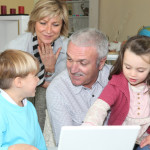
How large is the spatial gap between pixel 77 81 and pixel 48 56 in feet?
2.16

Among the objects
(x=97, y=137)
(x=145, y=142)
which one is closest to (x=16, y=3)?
(x=145, y=142)

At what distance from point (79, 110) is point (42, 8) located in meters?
0.78

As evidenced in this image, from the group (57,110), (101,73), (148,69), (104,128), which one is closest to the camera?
(104,128)

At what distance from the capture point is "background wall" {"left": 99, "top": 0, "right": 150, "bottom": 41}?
457cm

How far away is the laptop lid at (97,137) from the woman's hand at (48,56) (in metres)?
1.28

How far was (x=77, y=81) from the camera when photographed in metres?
1.48

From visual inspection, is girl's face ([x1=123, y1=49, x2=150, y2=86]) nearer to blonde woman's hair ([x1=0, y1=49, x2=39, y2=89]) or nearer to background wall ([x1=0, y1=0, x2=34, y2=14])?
blonde woman's hair ([x1=0, y1=49, x2=39, y2=89])

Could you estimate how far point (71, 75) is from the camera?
1475 mm

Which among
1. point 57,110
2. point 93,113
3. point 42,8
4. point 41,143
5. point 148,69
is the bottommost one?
point 41,143

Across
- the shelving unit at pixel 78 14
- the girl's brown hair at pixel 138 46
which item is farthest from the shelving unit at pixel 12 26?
the shelving unit at pixel 78 14

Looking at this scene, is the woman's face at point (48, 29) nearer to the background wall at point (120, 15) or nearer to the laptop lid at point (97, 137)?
the laptop lid at point (97, 137)

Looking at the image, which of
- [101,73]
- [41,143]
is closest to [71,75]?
[101,73]

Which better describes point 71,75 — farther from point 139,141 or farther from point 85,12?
point 85,12

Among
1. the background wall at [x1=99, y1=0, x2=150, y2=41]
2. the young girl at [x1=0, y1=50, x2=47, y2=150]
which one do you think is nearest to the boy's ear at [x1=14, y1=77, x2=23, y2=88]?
the young girl at [x1=0, y1=50, x2=47, y2=150]
